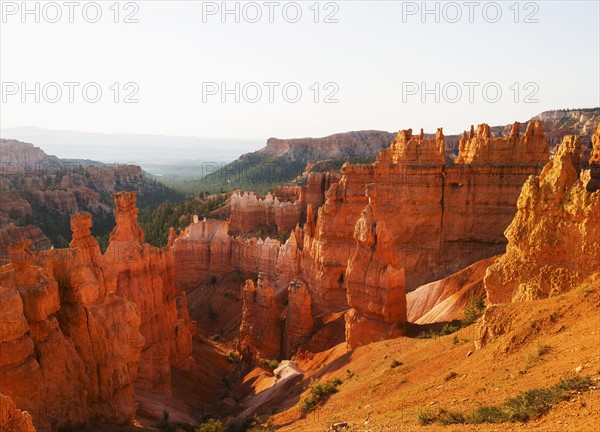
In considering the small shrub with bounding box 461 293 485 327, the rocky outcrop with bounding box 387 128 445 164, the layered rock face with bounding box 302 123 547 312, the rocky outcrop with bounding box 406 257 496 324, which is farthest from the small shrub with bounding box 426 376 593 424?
the rocky outcrop with bounding box 387 128 445 164

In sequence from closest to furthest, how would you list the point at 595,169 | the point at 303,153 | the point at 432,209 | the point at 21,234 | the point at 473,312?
1. the point at 595,169
2. the point at 473,312
3. the point at 432,209
4. the point at 21,234
5. the point at 303,153

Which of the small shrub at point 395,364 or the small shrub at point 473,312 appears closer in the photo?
the small shrub at point 395,364

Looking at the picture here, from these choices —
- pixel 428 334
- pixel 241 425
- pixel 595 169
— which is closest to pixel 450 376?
pixel 428 334

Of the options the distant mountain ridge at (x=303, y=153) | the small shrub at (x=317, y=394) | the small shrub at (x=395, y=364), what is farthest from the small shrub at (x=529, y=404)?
the distant mountain ridge at (x=303, y=153)

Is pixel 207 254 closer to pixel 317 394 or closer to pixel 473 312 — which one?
pixel 317 394

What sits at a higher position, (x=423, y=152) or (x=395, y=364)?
(x=423, y=152)

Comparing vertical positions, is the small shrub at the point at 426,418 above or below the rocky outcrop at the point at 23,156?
below

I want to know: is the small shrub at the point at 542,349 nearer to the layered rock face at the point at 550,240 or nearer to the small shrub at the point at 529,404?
the small shrub at the point at 529,404
